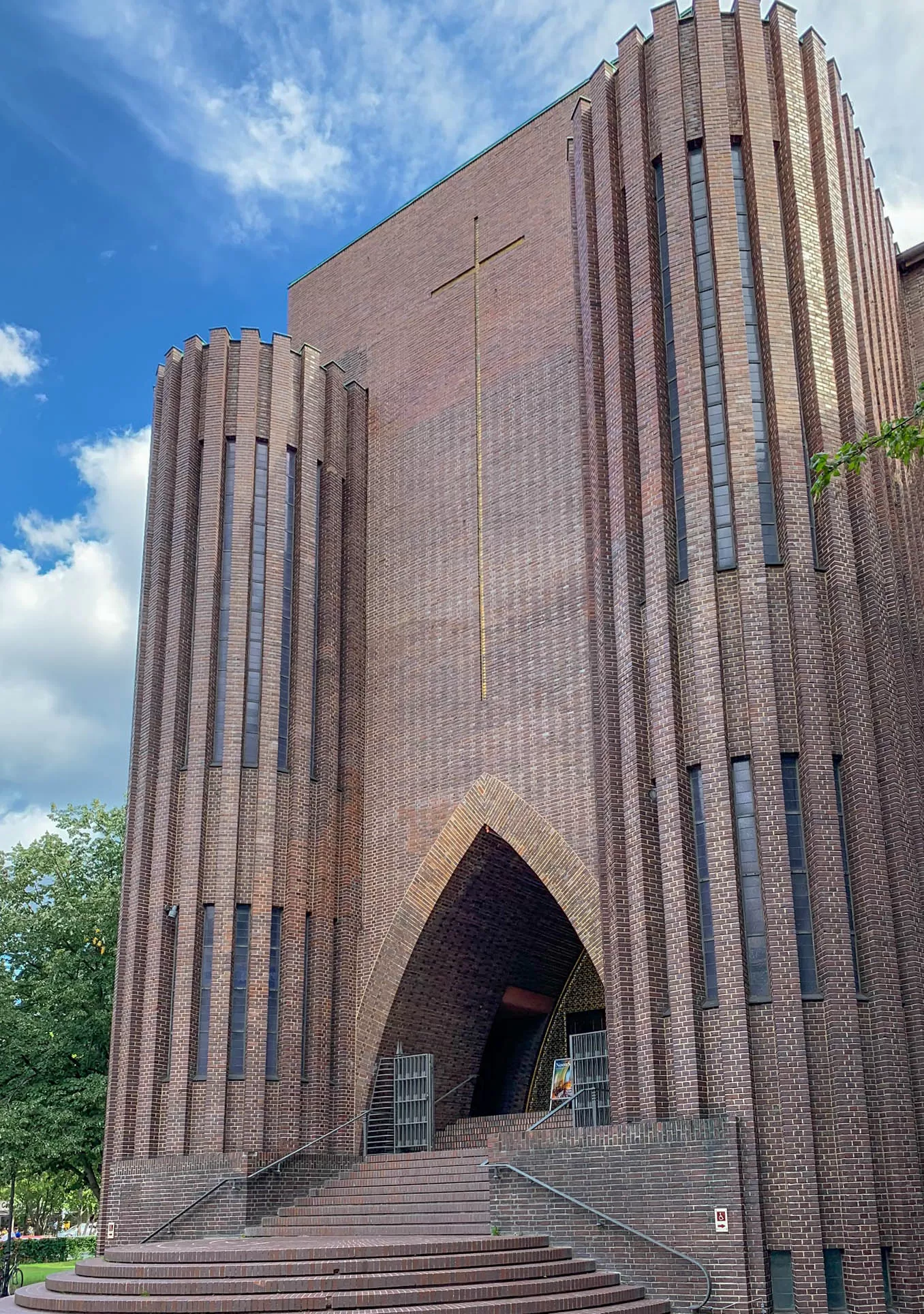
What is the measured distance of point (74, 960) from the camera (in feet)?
83.7

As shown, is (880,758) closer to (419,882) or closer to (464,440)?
(419,882)

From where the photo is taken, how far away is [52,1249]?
104 ft

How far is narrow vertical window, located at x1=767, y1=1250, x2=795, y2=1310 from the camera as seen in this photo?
41.4ft

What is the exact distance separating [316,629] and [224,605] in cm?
142

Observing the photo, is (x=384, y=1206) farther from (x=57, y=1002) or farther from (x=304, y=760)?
(x=57, y=1002)

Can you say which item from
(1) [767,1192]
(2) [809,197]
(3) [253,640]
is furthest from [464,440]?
(1) [767,1192]

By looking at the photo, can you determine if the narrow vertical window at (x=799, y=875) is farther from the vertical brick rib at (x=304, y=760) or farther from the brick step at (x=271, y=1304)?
the vertical brick rib at (x=304, y=760)

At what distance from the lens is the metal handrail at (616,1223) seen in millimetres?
12734

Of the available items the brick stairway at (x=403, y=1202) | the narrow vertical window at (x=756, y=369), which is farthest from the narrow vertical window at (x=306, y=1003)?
Result: the narrow vertical window at (x=756, y=369)

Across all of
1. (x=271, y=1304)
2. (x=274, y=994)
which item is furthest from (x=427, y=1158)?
(x=271, y=1304)

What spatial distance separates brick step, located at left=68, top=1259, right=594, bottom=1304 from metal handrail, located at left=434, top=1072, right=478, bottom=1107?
6708 mm

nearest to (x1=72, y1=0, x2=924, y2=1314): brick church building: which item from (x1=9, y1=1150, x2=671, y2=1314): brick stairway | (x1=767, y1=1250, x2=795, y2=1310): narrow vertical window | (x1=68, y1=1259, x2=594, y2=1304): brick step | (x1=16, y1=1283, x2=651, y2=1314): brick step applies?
(x1=767, y1=1250, x2=795, y2=1310): narrow vertical window

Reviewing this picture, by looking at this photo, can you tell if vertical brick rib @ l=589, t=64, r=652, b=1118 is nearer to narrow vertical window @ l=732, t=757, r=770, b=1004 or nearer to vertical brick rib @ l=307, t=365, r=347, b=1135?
narrow vertical window @ l=732, t=757, r=770, b=1004

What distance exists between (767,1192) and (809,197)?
36.9 feet
